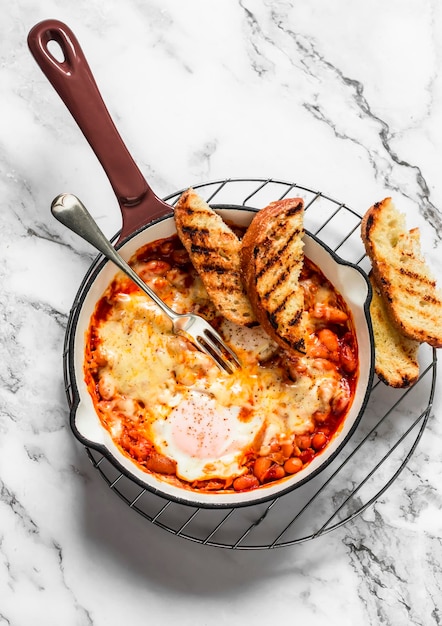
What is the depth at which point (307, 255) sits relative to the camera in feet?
12.3

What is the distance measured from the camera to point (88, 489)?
159 inches

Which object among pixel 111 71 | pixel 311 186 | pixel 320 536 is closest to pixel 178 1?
pixel 111 71

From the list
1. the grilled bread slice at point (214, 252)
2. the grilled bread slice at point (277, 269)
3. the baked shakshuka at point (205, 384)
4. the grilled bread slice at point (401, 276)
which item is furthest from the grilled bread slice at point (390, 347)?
the grilled bread slice at point (214, 252)

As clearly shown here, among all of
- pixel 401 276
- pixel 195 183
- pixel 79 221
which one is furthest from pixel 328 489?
pixel 79 221

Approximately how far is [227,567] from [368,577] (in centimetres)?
72

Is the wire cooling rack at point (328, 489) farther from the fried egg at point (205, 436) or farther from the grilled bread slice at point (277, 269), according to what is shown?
the grilled bread slice at point (277, 269)

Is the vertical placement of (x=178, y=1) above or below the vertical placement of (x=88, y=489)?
above

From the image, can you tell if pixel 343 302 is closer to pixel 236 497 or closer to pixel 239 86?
pixel 236 497

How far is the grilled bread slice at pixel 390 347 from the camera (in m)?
3.81

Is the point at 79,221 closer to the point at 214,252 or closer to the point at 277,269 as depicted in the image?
the point at 214,252

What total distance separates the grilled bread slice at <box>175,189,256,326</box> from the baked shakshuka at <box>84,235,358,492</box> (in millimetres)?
161

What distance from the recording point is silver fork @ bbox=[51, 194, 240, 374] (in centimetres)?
353

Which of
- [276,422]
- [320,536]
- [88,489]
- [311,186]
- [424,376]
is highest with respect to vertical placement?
[311,186]

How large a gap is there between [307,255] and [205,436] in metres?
0.98
